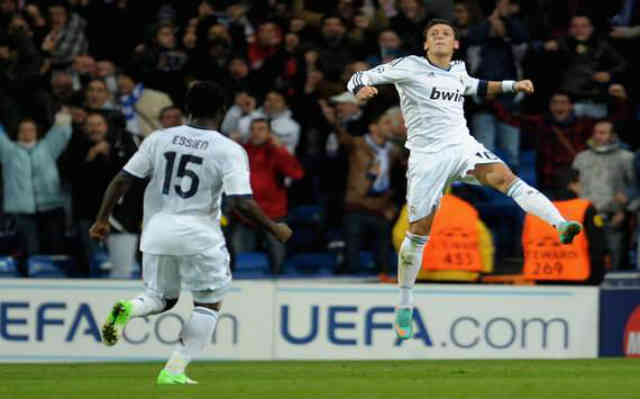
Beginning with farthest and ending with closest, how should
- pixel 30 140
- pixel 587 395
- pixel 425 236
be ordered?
pixel 30 140, pixel 425 236, pixel 587 395

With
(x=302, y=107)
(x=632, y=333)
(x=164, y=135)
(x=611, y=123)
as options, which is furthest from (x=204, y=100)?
(x=611, y=123)

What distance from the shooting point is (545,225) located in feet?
42.3

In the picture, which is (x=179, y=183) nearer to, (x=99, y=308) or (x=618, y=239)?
(x=99, y=308)

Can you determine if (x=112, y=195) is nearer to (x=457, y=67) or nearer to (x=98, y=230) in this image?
(x=98, y=230)

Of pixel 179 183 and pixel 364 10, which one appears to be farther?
pixel 364 10

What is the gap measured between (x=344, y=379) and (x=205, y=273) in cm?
150

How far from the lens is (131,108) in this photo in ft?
53.3

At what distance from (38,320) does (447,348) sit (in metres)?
3.92

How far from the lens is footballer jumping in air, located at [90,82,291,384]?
895 cm

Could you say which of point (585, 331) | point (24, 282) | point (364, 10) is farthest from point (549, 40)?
point (24, 282)

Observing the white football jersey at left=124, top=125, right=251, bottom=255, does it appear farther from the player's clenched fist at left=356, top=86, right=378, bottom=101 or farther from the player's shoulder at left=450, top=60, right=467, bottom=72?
the player's shoulder at left=450, top=60, right=467, bottom=72

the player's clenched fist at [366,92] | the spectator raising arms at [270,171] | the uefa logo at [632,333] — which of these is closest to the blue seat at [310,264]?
the spectator raising arms at [270,171]

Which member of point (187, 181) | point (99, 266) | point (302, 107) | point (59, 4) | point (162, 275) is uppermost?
point (59, 4)

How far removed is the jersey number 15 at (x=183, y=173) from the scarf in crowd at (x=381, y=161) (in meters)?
6.76
